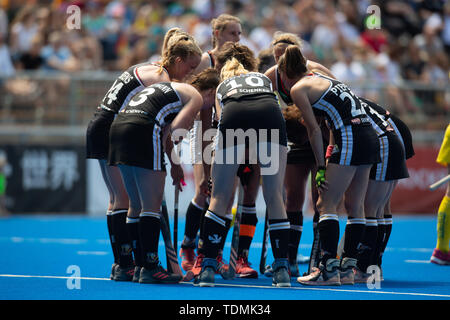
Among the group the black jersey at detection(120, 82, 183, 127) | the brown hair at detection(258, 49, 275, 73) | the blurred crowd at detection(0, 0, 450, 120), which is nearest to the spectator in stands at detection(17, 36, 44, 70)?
the blurred crowd at detection(0, 0, 450, 120)

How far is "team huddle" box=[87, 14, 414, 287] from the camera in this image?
6168 millimetres

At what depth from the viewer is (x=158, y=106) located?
6301mm

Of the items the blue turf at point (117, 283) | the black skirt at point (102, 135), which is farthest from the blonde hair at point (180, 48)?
the blue turf at point (117, 283)

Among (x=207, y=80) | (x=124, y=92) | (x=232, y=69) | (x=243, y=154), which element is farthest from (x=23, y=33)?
(x=243, y=154)

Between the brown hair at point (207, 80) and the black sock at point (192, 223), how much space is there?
53.7 inches

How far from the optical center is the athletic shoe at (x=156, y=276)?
20.9 ft

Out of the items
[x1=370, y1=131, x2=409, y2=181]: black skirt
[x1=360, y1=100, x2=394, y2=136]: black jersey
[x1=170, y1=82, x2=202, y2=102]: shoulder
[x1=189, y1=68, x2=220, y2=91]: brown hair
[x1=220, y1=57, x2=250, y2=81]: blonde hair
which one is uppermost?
[x1=220, y1=57, x2=250, y2=81]: blonde hair

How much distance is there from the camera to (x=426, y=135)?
1562 centimetres

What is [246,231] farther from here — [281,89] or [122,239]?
[281,89]

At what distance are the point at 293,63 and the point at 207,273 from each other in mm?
1996

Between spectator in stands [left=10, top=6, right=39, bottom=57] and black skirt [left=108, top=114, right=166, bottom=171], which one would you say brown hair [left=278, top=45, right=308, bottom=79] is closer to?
black skirt [left=108, top=114, right=166, bottom=171]

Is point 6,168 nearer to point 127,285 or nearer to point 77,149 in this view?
point 77,149

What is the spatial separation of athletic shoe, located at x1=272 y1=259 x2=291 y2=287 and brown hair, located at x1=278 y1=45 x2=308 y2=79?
5.49 ft
